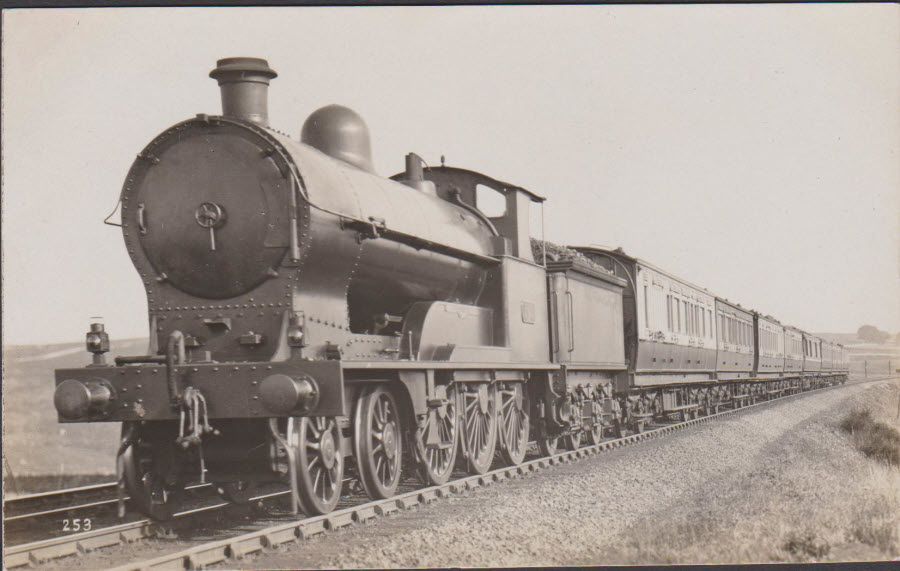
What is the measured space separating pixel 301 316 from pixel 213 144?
5.22 ft

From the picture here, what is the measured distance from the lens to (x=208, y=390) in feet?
21.1

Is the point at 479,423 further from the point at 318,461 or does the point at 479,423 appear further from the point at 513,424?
the point at 318,461

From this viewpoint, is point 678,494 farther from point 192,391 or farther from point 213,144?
point 213,144

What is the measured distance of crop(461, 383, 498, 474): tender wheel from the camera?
31.1 ft

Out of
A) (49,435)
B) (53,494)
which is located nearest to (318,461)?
(53,494)

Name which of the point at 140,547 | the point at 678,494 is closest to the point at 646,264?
the point at 678,494

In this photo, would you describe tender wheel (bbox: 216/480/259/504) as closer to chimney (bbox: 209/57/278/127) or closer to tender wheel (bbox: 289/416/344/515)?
tender wheel (bbox: 289/416/344/515)

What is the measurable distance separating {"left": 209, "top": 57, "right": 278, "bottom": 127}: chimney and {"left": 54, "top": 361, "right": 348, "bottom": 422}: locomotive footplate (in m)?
2.07

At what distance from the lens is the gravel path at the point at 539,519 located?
19.8ft

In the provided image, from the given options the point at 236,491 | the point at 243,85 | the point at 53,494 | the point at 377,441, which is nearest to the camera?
the point at 243,85

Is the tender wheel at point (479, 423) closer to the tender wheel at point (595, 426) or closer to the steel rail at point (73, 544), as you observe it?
the steel rail at point (73, 544)

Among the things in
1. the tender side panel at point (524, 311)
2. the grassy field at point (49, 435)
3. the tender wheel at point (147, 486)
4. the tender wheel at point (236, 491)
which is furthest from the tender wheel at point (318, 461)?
the grassy field at point (49, 435)

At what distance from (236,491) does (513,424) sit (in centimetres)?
421

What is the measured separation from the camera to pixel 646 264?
1644 centimetres
